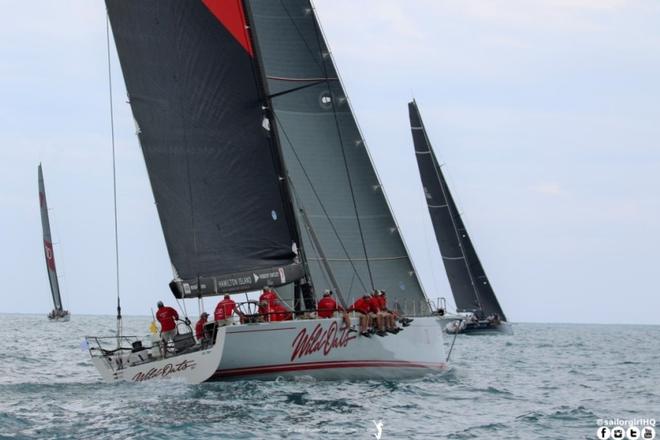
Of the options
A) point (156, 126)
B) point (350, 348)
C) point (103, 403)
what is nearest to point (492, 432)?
point (350, 348)

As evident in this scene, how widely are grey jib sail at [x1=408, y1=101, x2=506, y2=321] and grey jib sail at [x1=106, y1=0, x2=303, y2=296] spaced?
36554mm

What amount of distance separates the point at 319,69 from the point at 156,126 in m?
6.38

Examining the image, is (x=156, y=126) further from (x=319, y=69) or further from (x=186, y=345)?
(x=319, y=69)

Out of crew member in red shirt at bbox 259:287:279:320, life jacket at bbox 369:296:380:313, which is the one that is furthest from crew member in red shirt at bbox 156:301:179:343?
life jacket at bbox 369:296:380:313

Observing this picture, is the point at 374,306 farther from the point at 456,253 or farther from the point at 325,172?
the point at 456,253

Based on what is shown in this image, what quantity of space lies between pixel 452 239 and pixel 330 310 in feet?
138

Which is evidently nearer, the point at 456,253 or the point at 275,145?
the point at 275,145

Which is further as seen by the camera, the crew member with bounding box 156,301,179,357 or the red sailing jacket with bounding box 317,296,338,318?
the crew member with bounding box 156,301,179,357

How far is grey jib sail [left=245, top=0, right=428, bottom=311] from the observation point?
27.5 metres

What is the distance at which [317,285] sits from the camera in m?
28.1

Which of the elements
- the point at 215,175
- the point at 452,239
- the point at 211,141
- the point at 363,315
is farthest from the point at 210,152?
the point at 452,239

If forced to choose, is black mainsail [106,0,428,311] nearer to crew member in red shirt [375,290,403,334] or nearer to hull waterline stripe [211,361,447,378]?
crew member in red shirt [375,290,403,334]

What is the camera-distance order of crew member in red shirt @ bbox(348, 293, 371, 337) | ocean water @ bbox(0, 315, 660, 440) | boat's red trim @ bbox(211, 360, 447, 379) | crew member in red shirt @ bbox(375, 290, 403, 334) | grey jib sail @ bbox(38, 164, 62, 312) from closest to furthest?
ocean water @ bbox(0, 315, 660, 440), boat's red trim @ bbox(211, 360, 447, 379), crew member in red shirt @ bbox(348, 293, 371, 337), crew member in red shirt @ bbox(375, 290, 403, 334), grey jib sail @ bbox(38, 164, 62, 312)

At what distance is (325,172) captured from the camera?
91.7 ft
